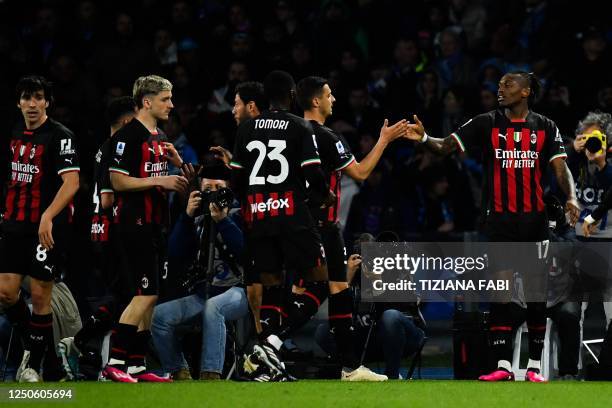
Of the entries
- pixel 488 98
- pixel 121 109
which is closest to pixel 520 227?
pixel 121 109

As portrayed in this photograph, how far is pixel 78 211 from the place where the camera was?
40.5 feet

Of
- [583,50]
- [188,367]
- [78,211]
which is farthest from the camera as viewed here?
[583,50]

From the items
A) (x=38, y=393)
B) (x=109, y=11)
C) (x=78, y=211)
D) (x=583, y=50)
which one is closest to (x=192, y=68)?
(x=109, y=11)

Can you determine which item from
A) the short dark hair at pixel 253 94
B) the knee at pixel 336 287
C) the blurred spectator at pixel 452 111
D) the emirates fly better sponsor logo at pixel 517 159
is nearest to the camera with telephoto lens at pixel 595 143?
the emirates fly better sponsor logo at pixel 517 159

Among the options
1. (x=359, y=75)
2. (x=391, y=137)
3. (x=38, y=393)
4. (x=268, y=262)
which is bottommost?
(x=38, y=393)

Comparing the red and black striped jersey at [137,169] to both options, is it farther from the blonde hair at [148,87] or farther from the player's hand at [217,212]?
the player's hand at [217,212]

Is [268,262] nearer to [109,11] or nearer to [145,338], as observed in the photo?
[145,338]

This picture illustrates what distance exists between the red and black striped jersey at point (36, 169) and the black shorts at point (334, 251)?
1.77 meters

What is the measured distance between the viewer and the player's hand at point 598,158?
1016cm

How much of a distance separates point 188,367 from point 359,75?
504 centimetres

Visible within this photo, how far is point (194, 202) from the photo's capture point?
31.2ft

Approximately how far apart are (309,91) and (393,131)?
66cm

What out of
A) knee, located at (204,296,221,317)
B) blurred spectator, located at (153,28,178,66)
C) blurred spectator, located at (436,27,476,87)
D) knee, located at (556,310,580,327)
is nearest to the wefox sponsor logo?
knee, located at (204,296,221,317)

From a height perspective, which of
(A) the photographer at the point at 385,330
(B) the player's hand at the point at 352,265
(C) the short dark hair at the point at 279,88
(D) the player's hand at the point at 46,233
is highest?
(C) the short dark hair at the point at 279,88
